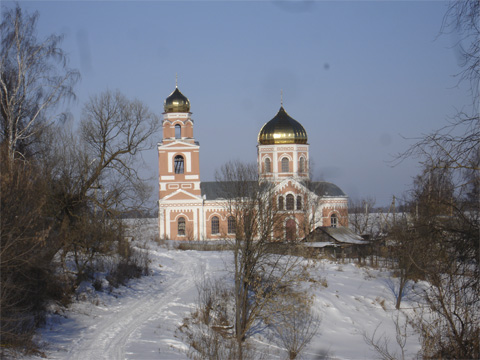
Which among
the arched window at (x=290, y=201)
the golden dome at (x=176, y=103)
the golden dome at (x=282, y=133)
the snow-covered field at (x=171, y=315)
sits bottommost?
the snow-covered field at (x=171, y=315)

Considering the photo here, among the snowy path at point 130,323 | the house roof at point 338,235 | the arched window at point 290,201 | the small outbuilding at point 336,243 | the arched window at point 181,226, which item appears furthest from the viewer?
the arched window at point 181,226

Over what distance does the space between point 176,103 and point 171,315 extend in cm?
2706

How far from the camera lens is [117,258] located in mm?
21375

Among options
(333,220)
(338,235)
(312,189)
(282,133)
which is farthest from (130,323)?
(333,220)

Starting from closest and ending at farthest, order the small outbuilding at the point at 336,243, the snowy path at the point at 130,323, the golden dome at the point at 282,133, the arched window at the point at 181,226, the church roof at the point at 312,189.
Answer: the snowy path at the point at 130,323 < the small outbuilding at the point at 336,243 < the arched window at the point at 181,226 < the church roof at the point at 312,189 < the golden dome at the point at 282,133

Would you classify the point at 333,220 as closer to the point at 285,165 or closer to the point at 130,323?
the point at 285,165

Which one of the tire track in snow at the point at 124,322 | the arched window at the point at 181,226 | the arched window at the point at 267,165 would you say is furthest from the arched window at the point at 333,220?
the tire track in snow at the point at 124,322

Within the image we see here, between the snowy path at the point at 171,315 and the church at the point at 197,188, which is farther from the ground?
the church at the point at 197,188

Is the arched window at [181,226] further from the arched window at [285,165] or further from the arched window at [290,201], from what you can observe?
the arched window at [285,165]

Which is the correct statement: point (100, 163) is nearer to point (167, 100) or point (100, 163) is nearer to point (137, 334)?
point (137, 334)

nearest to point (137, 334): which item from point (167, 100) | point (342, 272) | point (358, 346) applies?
point (358, 346)

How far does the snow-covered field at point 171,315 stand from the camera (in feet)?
41.9

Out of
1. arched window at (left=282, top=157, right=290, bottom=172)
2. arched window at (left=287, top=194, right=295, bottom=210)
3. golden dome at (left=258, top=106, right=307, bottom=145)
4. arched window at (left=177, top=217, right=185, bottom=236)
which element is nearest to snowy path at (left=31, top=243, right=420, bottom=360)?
arched window at (left=287, top=194, right=295, bottom=210)

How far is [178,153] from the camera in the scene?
4222 centimetres
